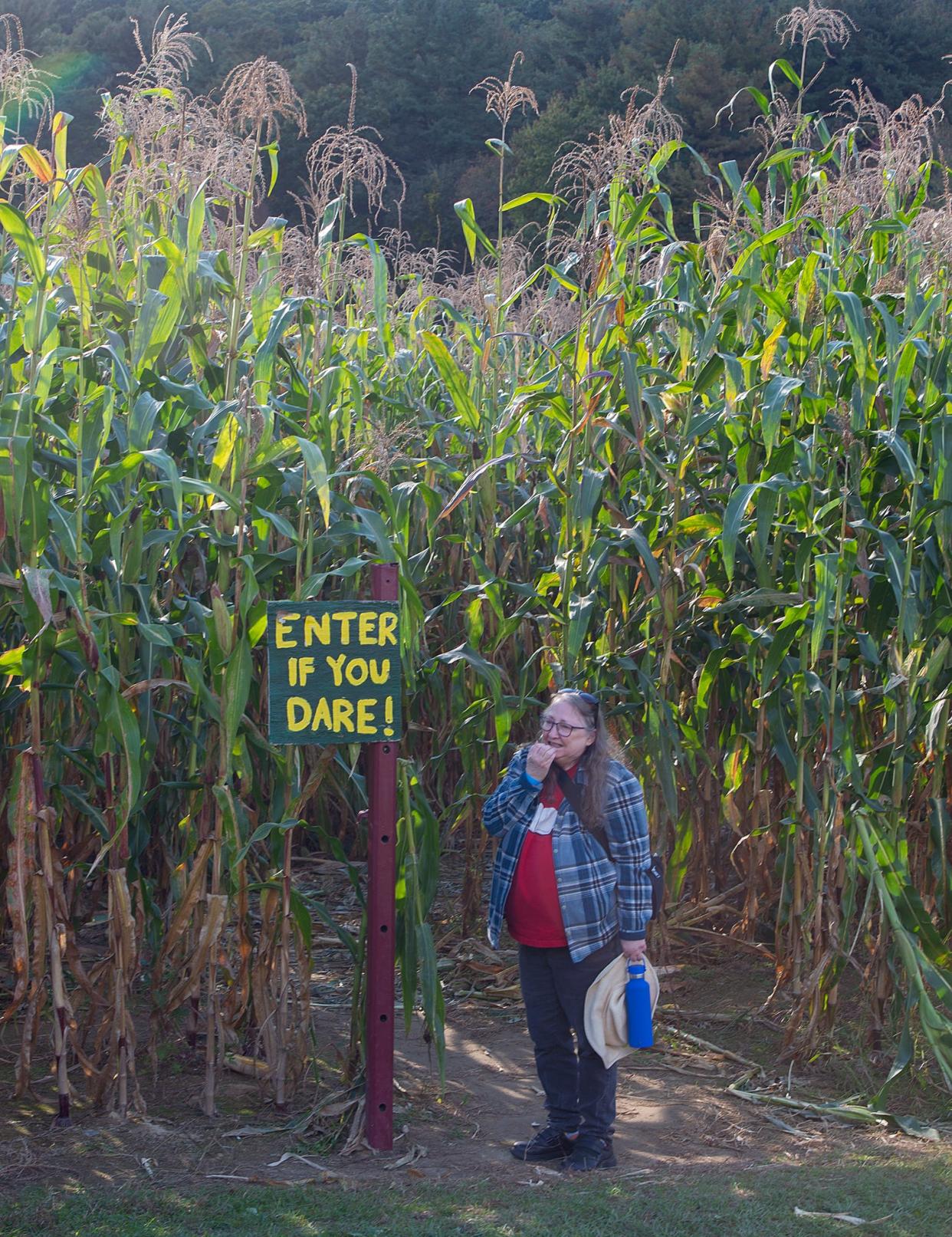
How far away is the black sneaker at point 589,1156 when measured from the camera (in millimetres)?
3713

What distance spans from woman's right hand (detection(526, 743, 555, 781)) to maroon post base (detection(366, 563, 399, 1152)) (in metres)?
0.42

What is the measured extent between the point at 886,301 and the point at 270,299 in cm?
220

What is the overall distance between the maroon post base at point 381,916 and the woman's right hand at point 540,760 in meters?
0.42

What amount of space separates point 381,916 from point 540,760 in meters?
0.67

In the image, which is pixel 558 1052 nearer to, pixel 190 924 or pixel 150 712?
pixel 190 924

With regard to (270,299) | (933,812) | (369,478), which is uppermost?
(270,299)

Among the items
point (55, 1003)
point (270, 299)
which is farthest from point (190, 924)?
point (270, 299)

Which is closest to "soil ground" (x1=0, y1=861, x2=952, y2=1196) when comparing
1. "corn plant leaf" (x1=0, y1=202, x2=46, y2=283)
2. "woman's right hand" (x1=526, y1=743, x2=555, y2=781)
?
"woman's right hand" (x1=526, y1=743, x2=555, y2=781)

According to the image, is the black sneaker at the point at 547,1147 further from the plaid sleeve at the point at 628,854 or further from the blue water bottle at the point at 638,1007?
the plaid sleeve at the point at 628,854

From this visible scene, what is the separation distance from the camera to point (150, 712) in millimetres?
3717

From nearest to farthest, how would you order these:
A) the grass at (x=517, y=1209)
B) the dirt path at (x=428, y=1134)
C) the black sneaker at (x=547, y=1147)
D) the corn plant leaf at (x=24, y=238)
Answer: the grass at (x=517, y=1209)
the corn plant leaf at (x=24, y=238)
the dirt path at (x=428, y=1134)
the black sneaker at (x=547, y=1147)

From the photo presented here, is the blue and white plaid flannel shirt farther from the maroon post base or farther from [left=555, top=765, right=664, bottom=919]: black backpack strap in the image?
the maroon post base

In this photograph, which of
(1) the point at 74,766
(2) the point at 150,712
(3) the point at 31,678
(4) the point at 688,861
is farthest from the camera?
(4) the point at 688,861

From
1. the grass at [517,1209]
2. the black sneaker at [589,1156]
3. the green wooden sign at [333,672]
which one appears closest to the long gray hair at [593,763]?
the green wooden sign at [333,672]
